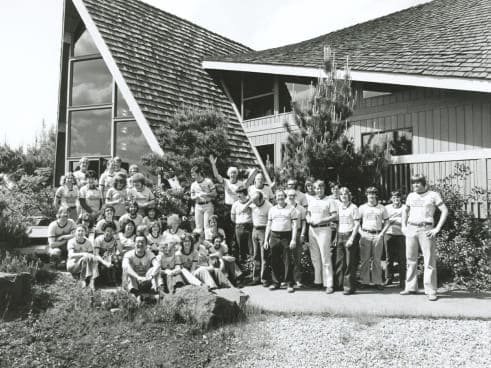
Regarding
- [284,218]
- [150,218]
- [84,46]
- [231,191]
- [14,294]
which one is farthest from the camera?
[84,46]

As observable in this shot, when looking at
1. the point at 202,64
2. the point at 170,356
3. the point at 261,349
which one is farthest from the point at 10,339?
the point at 202,64

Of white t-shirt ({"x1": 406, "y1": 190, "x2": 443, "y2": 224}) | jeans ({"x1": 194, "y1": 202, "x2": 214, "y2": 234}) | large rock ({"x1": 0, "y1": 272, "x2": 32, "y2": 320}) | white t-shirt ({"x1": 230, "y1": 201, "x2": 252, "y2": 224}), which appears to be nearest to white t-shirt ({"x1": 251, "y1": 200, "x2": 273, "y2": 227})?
white t-shirt ({"x1": 230, "y1": 201, "x2": 252, "y2": 224})

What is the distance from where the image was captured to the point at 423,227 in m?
6.82

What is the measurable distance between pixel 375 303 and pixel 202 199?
368 centimetres

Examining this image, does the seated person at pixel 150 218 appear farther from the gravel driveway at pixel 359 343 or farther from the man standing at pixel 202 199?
the gravel driveway at pixel 359 343

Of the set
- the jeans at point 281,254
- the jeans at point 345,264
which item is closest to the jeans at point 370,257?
the jeans at point 345,264

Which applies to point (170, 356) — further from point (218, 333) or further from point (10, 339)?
point (10, 339)

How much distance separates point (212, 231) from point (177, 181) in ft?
9.46

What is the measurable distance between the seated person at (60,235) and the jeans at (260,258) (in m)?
3.45

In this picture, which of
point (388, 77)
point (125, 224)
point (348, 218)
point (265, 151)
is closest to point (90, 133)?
point (265, 151)

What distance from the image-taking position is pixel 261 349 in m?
5.09

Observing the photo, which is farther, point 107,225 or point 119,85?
point 119,85

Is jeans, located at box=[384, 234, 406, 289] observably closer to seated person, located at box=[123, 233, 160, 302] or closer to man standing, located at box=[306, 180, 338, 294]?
man standing, located at box=[306, 180, 338, 294]

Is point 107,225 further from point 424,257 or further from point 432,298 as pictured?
point 432,298
